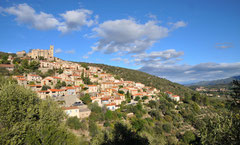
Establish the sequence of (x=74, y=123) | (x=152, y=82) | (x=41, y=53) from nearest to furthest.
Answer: (x=74, y=123), (x=41, y=53), (x=152, y=82)

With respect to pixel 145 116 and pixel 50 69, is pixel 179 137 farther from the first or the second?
pixel 50 69

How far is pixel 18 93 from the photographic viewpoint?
36.7 ft

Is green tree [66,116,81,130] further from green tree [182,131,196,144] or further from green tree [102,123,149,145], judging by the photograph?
green tree [182,131,196,144]

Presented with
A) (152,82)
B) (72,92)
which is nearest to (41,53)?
(72,92)

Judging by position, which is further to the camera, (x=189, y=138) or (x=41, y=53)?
(x=41, y=53)

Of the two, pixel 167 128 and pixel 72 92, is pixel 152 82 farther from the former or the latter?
pixel 72 92

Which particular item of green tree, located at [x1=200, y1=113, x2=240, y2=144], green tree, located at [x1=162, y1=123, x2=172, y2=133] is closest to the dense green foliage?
green tree, located at [x1=200, y1=113, x2=240, y2=144]

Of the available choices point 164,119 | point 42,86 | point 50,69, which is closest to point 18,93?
point 42,86

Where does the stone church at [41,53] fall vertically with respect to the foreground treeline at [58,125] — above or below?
above

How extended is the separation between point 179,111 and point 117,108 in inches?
986

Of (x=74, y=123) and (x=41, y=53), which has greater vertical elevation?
(x=41, y=53)

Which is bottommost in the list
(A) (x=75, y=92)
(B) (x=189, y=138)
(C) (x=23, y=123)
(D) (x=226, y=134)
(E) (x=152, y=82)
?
(B) (x=189, y=138)

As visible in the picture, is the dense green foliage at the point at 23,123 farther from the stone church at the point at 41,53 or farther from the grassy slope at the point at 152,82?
the stone church at the point at 41,53

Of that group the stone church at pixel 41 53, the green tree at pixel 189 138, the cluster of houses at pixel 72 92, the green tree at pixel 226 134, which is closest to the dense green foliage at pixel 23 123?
the green tree at pixel 226 134
